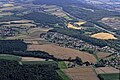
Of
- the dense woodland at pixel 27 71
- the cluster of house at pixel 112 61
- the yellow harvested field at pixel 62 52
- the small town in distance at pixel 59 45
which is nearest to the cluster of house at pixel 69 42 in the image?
the small town in distance at pixel 59 45

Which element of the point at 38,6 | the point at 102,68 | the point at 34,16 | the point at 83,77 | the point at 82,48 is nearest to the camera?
the point at 83,77


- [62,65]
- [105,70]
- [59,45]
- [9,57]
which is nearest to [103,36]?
[59,45]

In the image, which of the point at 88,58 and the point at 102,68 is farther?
the point at 88,58

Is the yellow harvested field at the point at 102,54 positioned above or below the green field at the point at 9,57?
below

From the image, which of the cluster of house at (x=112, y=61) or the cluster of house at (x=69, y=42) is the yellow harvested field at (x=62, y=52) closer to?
the cluster of house at (x=112, y=61)

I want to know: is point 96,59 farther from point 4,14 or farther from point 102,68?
point 4,14

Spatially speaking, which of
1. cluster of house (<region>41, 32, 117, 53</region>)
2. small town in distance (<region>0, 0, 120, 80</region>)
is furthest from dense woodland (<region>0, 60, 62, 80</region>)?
cluster of house (<region>41, 32, 117, 53</region>)

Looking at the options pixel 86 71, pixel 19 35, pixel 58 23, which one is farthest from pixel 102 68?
pixel 58 23
